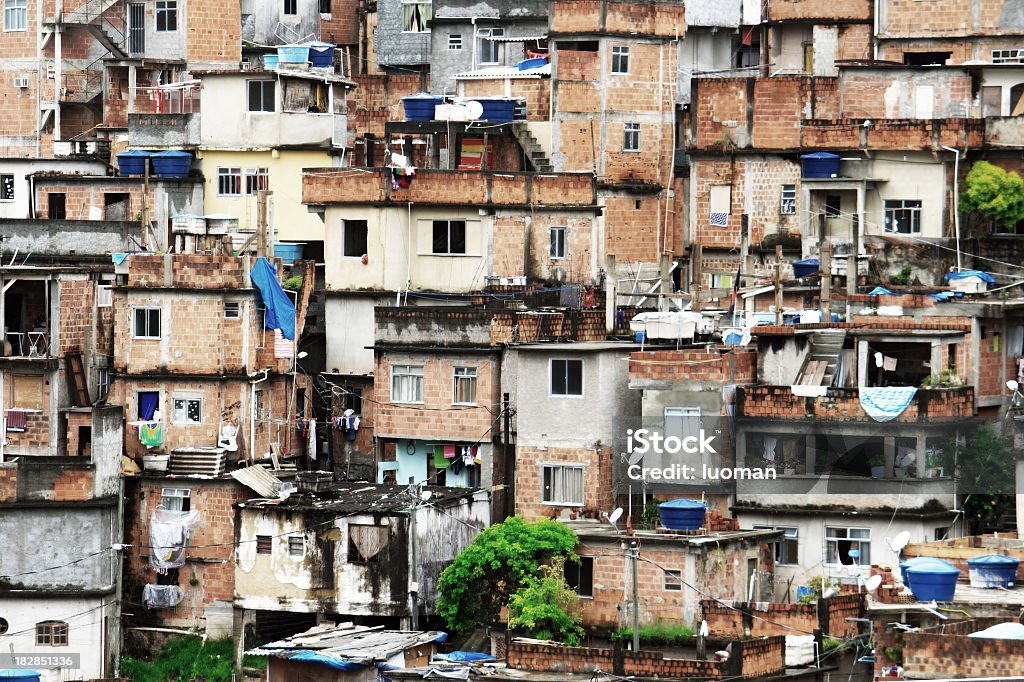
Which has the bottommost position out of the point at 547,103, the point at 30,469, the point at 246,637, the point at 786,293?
the point at 246,637

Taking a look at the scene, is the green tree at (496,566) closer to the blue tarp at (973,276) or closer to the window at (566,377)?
the window at (566,377)

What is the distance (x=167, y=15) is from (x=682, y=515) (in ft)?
88.9

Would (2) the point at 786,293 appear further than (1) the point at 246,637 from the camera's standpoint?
Yes

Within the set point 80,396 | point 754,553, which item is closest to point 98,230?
point 80,396

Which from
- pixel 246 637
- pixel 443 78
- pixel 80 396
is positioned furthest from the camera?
pixel 443 78

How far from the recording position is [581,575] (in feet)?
167

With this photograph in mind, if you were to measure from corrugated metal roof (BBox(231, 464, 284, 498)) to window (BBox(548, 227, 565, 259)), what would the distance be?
348 inches

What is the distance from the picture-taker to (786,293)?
196 feet

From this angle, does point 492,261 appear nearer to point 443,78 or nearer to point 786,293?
point 786,293

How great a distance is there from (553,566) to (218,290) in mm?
11263

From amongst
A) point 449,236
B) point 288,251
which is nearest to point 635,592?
point 449,236

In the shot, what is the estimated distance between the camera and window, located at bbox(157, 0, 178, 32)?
71750mm

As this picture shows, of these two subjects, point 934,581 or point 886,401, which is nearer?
point 934,581

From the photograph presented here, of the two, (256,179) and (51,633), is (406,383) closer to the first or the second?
(51,633)
